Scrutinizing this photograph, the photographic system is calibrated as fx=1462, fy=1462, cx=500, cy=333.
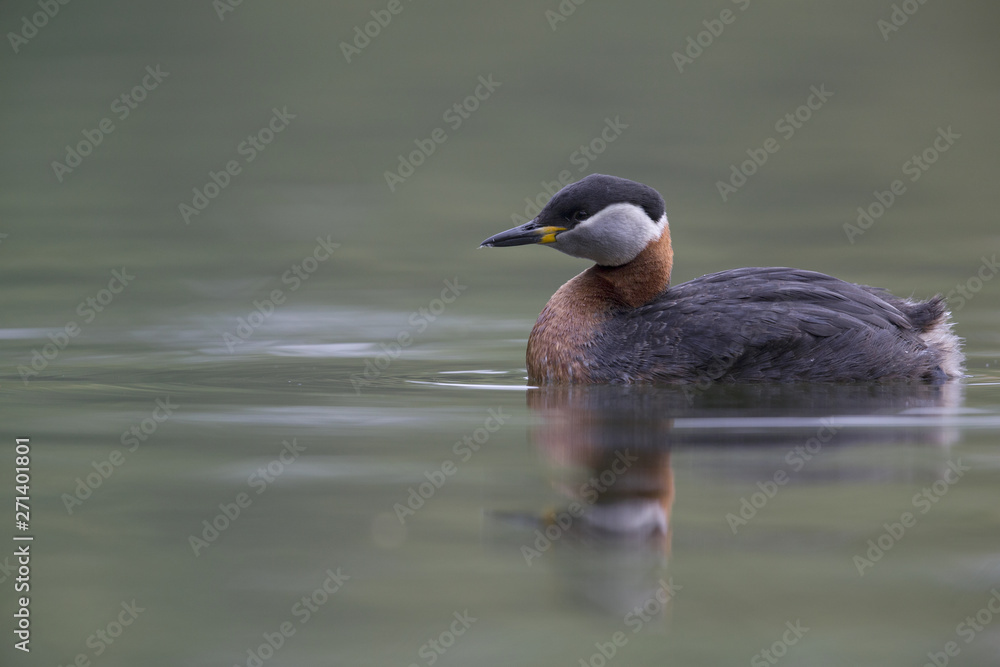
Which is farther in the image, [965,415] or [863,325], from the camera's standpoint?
[863,325]

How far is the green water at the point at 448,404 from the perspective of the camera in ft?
15.7

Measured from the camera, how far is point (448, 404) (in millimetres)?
7848

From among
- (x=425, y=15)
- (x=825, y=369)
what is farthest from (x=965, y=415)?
(x=425, y=15)

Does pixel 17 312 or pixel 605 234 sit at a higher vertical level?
pixel 605 234

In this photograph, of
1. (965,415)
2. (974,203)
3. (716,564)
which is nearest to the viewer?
(716,564)

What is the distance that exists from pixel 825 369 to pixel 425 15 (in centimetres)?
1905

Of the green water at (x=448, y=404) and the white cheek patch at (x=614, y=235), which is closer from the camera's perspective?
the green water at (x=448, y=404)

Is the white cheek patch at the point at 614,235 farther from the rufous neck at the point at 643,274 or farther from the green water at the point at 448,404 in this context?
the green water at the point at 448,404

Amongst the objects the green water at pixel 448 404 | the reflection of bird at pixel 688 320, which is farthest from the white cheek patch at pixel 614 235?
the green water at pixel 448 404

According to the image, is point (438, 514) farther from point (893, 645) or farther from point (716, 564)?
point (893, 645)

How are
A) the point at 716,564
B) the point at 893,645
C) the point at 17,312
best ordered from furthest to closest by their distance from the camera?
the point at 17,312 → the point at 716,564 → the point at 893,645

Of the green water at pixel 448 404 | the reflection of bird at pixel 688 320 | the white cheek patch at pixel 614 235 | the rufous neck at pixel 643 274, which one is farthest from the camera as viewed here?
the rufous neck at pixel 643 274

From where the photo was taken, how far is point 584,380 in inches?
335

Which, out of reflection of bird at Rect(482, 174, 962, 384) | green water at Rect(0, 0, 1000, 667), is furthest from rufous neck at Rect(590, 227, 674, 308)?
green water at Rect(0, 0, 1000, 667)
